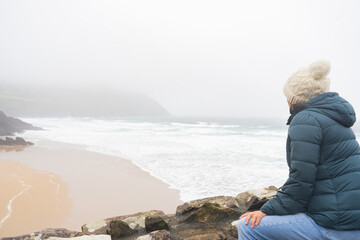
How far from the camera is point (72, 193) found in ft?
25.7

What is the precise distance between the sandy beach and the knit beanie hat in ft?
19.2

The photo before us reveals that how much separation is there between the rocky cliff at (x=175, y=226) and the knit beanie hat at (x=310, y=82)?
2.09m

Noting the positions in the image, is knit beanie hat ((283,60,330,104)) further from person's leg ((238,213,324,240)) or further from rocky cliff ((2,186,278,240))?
rocky cliff ((2,186,278,240))

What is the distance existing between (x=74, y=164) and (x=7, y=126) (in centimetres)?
2367

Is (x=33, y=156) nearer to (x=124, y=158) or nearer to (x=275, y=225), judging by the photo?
(x=124, y=158)

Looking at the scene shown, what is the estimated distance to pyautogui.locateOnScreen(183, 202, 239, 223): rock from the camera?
11.3 feet

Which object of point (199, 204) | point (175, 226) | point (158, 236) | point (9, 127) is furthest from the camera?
point (9, 127)

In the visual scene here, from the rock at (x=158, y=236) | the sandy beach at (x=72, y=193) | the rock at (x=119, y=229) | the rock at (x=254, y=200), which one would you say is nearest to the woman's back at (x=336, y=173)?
the rock at (x=158, y=236)

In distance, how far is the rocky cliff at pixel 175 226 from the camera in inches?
117

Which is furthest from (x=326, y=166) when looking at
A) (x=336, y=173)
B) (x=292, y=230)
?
(x=292, y=230)

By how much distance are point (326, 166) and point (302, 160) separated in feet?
0.58

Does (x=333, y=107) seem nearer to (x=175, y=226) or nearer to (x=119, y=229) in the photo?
(x=175, y=226)

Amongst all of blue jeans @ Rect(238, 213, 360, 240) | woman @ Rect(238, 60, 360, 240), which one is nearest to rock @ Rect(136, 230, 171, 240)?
blue jeans @ Rect(238, 213, 360, 240)

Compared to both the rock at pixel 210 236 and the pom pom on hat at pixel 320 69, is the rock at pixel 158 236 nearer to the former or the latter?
the rock at pixel 210 236
